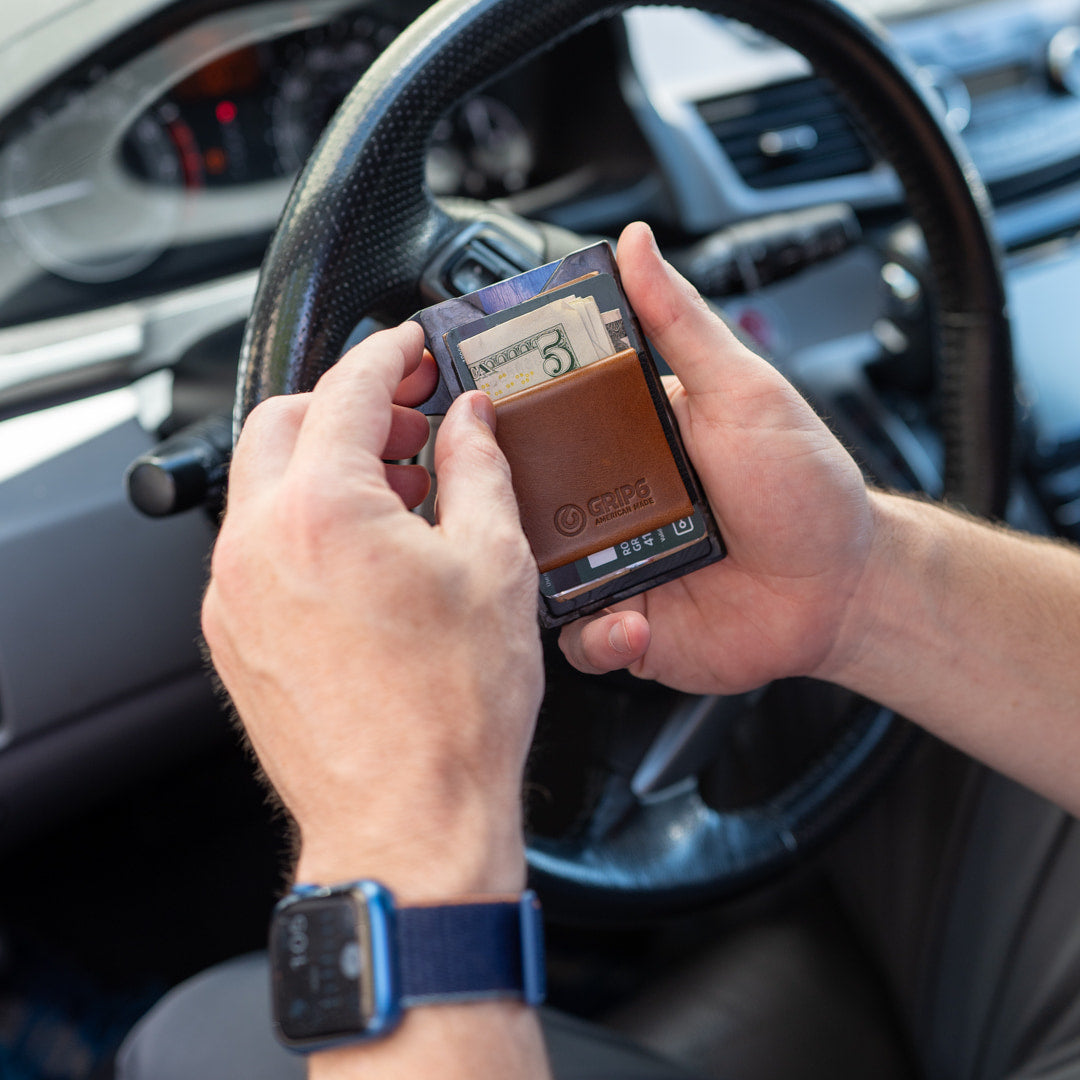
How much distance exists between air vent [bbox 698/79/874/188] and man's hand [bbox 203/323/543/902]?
1.03m

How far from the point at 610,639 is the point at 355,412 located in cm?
23

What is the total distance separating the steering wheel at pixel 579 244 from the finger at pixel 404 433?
0.09ft

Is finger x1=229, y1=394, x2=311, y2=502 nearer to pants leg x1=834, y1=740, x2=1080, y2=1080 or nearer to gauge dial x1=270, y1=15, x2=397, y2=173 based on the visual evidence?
pants leg x1=834, y1=740, x2=1080, y2=1080

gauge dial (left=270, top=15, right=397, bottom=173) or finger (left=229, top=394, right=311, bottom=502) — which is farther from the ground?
finger (left=229, top=394, right=311, bottom=502)

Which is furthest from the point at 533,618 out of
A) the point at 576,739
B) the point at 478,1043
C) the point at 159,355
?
the point at 159,355

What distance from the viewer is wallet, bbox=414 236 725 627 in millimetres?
605

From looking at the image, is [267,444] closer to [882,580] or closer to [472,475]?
[472,475]

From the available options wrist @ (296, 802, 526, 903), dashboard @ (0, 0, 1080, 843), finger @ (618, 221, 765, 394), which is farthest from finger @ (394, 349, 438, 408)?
dashboard @ (0, 0, 1080, 843)

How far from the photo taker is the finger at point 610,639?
2.12 feet

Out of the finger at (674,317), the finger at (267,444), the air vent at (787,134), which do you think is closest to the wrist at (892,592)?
the finger at (674,317)

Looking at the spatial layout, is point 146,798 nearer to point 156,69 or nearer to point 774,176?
point 156,69

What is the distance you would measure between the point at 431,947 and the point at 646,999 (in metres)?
0.64

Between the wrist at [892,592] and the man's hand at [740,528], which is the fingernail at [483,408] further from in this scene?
the wrist at [892,592]

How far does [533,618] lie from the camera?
517 millimetres
